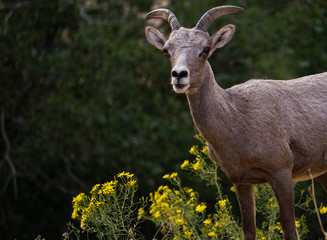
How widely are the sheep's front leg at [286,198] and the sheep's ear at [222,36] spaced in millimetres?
1253

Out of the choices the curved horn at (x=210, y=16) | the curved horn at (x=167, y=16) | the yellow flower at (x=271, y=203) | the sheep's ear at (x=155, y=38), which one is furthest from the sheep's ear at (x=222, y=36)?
the yellow flower at (x=271, y=203)

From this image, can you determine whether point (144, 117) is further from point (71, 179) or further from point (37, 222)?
point (37, 222)

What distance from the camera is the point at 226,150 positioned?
5105mm

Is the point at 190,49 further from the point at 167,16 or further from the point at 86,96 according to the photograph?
the point at 86,96

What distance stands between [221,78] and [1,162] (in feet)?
14.1

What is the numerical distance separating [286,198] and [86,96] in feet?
19.2

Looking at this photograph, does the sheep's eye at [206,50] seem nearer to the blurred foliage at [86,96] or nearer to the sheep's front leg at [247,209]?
the sheep's front leg at [247,209]

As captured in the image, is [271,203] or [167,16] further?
[271,203]

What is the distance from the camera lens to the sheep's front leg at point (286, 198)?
5.05m

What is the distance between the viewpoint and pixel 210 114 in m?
5.15

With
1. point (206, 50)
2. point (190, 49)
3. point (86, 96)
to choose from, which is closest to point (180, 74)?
point (190, 49)

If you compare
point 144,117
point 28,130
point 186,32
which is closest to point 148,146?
point 144,117

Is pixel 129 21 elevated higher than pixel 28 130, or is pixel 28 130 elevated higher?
pixel 129 21

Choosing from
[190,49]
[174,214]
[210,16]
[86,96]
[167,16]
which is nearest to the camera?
[190,49]
